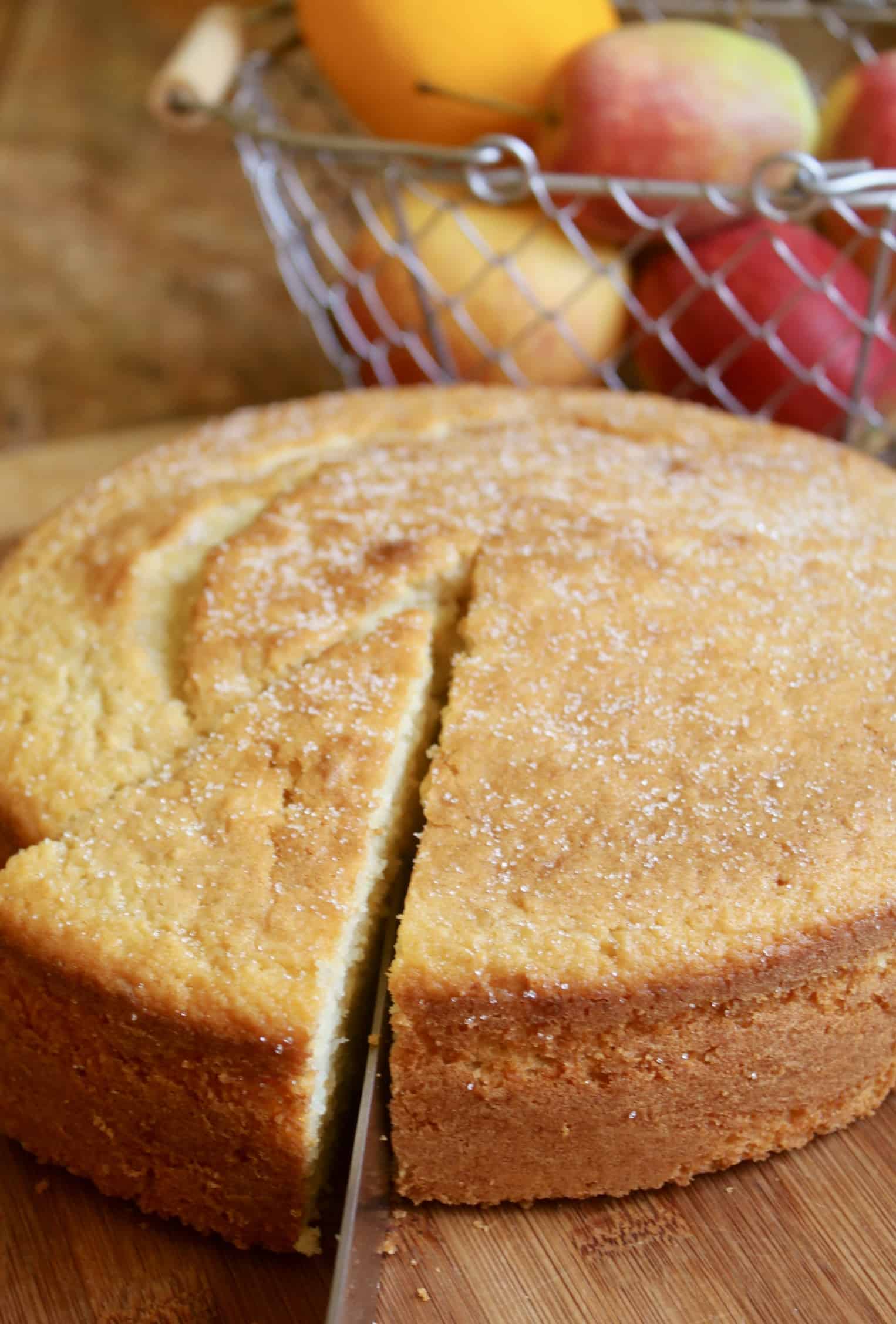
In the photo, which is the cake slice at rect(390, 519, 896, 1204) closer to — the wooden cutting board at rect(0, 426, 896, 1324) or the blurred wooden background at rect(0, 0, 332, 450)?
the wooden cutting board at rect(0, 426, 896, 1324)

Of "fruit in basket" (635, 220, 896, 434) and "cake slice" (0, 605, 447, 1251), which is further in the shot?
"fruit in basket" (635, 220, 896, 434)

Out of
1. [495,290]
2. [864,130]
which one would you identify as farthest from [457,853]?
[864,130]

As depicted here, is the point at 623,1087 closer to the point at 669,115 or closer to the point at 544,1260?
the point at 544,1260

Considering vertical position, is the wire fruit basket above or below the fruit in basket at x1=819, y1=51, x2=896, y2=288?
below

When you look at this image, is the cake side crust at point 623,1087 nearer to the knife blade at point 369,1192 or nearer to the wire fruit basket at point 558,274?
the knife blade at point 369,1192

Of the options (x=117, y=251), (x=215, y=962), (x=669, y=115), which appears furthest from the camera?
(x=117, y=251)

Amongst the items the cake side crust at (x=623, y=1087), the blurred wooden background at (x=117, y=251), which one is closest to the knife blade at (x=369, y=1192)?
the cake side crust at (x=623, y=1087)

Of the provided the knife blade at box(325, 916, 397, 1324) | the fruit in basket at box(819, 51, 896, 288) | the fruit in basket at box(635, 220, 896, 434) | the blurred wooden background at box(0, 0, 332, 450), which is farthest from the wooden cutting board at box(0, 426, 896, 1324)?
the blurred wooden background at box(0, 0, 332, 450)
